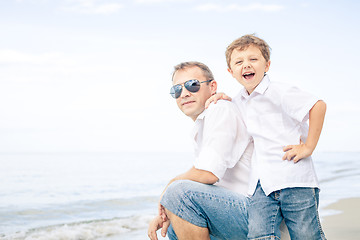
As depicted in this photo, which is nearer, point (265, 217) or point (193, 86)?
point (265, 217)

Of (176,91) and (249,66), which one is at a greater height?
(249,66)

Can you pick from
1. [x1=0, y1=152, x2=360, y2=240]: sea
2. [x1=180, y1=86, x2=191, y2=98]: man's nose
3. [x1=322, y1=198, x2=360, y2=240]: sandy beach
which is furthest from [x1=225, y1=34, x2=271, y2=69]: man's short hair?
[x1=0, y1=152, x2=360, y2=240]: sea

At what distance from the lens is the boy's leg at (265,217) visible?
2695 millimetres

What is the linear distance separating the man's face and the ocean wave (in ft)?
13.5

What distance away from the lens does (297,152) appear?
2695mm

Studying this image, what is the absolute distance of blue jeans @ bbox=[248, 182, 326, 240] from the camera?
2.66 metres

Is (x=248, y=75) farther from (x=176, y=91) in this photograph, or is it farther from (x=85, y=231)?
(x=85, y=231)

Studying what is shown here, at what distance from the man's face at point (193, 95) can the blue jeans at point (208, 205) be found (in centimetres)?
78

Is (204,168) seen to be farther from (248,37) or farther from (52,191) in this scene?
(52,191)

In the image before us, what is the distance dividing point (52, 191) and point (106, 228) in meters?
7.16

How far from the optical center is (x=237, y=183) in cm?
310

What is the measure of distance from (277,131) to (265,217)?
0.58 m

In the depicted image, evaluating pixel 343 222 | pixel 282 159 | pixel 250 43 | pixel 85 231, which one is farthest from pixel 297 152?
pixel 85 231

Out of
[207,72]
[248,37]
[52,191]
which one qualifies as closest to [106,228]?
[207,72]
